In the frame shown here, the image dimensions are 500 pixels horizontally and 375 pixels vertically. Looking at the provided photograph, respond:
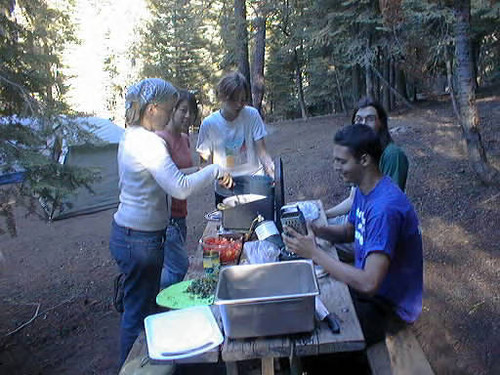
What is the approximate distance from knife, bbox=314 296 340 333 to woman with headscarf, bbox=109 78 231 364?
2.82ft

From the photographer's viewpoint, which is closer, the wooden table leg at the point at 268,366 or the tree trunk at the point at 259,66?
the wooden table leg at the point at 268,366

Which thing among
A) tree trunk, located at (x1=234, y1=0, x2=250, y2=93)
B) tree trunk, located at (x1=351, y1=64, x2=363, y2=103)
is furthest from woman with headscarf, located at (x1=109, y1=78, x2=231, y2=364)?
tree trunk, located at (x1=351, y1=64, x2=363, y2=103)

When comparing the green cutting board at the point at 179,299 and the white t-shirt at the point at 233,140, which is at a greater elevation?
the white t-shirt at the point at 233,140

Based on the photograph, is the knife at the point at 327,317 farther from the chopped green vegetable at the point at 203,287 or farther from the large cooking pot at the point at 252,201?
the large cooking pot at the point at 252,201

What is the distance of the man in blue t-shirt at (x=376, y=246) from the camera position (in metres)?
1.97

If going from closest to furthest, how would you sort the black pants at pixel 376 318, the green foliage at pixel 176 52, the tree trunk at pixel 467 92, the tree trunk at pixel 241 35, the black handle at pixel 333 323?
the black handle at pixel 333 323 → the black pants at pixel 376 318 → the tree trunk at pixel 467 92 → the tree trunk at pixel 241 35 → the green foliage at pixel 176 52

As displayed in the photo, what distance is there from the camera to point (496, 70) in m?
20.4

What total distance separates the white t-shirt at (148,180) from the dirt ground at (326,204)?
390mm

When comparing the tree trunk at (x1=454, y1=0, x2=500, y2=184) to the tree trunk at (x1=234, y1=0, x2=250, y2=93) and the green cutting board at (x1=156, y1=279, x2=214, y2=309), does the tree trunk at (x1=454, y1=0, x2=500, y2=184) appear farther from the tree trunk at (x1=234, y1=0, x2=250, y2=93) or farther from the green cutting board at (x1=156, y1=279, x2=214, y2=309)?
the tree trunk at (x1=234, y1=0, x2=250, y2=93)

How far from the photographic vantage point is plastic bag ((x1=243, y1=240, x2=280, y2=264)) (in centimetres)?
237

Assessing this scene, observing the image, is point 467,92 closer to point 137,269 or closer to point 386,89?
point 137,269

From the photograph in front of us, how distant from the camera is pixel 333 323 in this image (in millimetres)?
1733

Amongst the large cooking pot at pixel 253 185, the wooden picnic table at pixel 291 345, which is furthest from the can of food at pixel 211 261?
the wooden picnic table at pixel 291 345

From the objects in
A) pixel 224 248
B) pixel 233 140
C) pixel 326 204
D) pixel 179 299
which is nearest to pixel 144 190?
pixel 224 248
